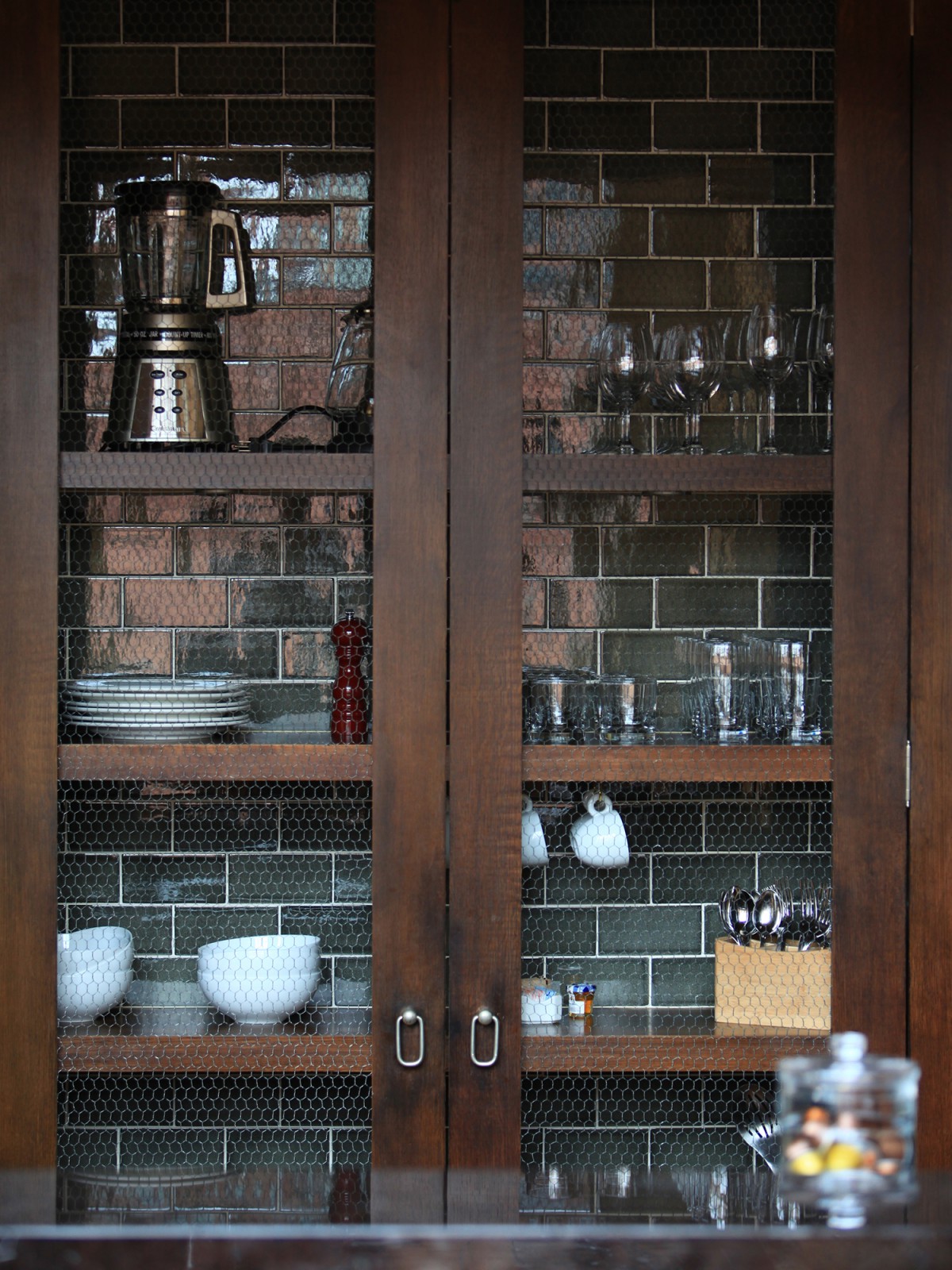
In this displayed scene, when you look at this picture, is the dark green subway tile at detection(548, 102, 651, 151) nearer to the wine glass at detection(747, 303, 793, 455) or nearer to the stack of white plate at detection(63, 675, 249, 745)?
the wine glass at detection(747, 303, 793, 455)

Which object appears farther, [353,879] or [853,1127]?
[353,879]

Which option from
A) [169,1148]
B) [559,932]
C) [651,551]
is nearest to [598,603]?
[651,551]

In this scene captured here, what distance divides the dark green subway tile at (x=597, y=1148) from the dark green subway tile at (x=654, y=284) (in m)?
1.08

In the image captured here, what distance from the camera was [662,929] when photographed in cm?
179

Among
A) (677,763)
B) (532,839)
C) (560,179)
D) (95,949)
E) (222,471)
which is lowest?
(95,949)

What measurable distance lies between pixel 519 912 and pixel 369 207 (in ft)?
3.05

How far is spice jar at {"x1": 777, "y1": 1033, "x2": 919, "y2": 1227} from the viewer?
92 centimetres

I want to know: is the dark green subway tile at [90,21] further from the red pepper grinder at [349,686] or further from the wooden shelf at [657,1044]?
the wooden shelf at [657,1044]

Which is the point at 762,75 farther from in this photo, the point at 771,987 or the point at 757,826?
the point at 771,987

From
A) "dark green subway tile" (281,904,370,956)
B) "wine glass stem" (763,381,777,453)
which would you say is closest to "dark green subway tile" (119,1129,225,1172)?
"dark green subway tile" (281,904,370,956)

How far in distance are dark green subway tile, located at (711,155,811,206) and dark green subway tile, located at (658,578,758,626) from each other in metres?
0.50

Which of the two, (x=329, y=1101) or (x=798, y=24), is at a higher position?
(x=798, y=24)

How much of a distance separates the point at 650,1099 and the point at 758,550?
0.74 meters

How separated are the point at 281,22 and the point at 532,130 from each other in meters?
0.35
